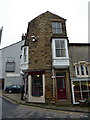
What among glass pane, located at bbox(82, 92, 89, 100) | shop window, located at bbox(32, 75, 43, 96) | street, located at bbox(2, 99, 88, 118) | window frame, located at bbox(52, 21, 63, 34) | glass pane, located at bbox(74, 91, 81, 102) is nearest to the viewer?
street, located at bbox(2, 99, 88, 118)

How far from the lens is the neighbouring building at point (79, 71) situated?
1048 cm

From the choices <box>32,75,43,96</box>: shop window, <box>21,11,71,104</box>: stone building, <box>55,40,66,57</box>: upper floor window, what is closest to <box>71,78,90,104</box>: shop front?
<box>21,11,71,104</box>: stone building

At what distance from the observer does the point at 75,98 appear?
10266mm

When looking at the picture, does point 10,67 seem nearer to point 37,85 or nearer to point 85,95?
point 37,85

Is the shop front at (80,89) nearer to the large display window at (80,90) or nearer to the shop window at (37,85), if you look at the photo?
the large display window at (80,90)

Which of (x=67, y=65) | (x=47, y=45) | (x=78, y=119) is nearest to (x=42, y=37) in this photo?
(x=47, y=45)

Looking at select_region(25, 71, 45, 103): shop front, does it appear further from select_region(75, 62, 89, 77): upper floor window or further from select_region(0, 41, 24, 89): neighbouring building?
select_region(0, 41, 24, 89): neighbouring building

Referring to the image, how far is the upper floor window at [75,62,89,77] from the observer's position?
1105 cm

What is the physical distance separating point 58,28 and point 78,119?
9.93 m

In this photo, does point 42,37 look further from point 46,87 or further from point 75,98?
point 75,98

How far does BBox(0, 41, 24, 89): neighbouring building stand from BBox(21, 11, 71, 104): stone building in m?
11.1

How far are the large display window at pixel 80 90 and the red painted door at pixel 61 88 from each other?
39.2 inches

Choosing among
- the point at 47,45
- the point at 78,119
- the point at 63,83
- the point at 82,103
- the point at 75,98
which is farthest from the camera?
the point at 47,45

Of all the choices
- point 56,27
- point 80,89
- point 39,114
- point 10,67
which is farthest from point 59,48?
point 10,67
